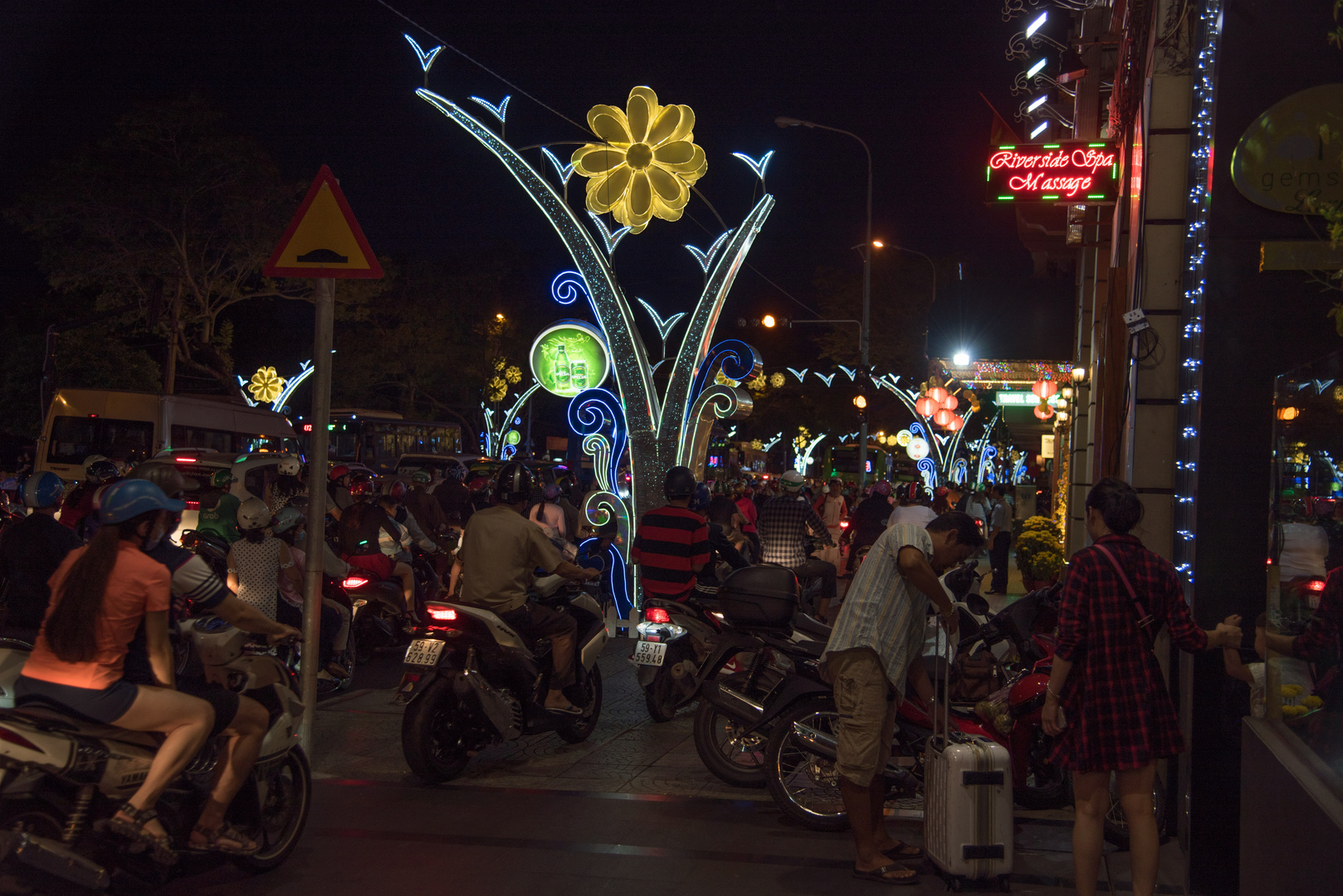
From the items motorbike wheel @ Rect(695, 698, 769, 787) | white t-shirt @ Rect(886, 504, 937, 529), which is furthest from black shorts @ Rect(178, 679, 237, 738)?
white t-shirt @ Rect(886, 504, 937, 529)

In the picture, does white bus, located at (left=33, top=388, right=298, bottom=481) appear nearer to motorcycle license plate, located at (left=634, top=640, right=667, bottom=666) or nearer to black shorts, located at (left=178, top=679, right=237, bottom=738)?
motorcycle license plate, located at (left=634, top=640, right=667, bottom=666)

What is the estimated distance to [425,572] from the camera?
12438 mm

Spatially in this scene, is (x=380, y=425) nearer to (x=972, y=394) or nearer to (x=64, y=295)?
(x=64, y=295)

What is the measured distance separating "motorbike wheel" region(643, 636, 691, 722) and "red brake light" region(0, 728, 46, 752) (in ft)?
13.3

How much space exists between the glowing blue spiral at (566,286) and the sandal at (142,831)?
762 cm

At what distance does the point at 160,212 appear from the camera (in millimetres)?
27797

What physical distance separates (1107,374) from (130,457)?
1886 centimetres

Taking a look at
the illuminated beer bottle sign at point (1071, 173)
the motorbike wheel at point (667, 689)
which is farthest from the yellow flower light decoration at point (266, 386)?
the motorbike wheel at point (667, 689)

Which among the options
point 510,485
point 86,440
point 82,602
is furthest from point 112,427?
point 82,602

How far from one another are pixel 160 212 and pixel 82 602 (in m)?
26.5

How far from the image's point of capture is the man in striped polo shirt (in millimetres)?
8070

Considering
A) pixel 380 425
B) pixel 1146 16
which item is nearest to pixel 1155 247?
pixel 1146 16

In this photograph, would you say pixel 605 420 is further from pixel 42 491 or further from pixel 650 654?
pixel 42 491

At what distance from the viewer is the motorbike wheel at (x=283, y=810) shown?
4.96 meters
